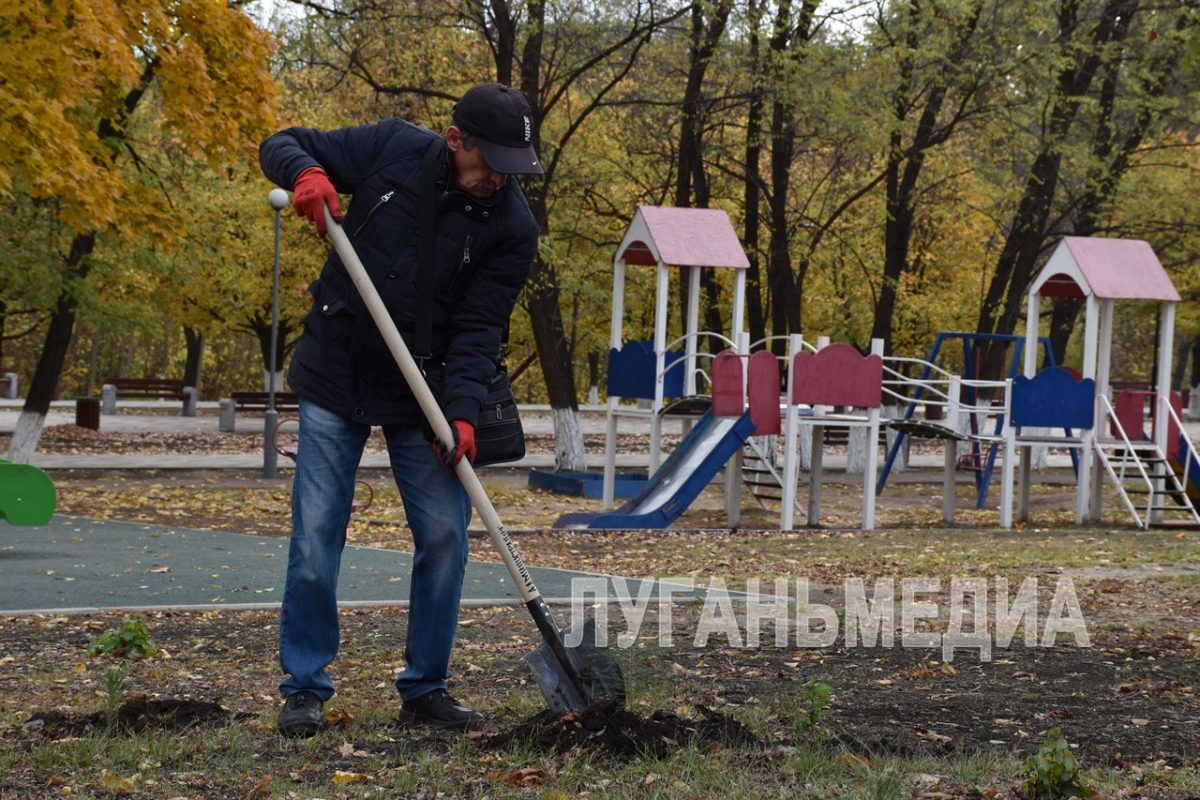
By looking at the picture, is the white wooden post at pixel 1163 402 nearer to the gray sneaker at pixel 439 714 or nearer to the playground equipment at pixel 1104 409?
the playground equipment at pixel 1104 409

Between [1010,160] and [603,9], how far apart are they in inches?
267

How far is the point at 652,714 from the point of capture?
4.64 m

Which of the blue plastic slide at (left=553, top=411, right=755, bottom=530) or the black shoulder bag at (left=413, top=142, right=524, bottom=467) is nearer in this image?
the black shoulder bag at (left=413, top=142, right=524, bottom=467)

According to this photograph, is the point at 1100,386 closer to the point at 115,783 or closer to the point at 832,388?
the point at 832,388

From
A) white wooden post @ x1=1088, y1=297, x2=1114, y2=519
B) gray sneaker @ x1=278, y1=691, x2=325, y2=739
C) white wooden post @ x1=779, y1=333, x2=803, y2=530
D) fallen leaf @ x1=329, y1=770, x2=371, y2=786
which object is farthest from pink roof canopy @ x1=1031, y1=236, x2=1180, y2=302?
fallen leaf @ x1=329, y1=770, x2=371, y2=786

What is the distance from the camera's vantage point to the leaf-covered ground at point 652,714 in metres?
3.93

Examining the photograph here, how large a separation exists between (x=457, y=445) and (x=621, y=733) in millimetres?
962

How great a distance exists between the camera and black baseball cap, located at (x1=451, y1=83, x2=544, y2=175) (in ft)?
14.4

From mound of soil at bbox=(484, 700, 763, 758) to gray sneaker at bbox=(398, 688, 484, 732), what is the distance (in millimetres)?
187

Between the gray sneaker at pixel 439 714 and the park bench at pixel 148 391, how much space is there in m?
33.0

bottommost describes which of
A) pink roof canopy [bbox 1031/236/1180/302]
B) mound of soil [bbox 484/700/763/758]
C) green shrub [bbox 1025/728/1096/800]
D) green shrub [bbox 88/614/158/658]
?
green shrub [bbox 88/614/158/658]

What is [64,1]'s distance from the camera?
12883 mm

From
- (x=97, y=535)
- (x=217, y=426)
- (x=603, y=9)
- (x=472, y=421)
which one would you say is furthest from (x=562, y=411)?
(x=472, y=421)

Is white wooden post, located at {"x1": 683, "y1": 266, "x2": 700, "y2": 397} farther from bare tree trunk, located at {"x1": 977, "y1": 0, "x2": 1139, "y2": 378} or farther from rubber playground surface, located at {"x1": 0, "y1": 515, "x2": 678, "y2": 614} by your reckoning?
bare tree trunk, located at {"x1": 977, "y1": 0, "x2": 1139, "y2": 378}
